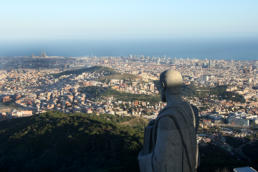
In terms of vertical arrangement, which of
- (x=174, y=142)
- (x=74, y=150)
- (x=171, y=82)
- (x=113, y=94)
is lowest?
(x=113, y=94)

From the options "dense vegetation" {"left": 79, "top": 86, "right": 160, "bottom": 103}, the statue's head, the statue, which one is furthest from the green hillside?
"dense vegetation" {"left": 79, "top": 86, "right": 160, "bottom": 103}

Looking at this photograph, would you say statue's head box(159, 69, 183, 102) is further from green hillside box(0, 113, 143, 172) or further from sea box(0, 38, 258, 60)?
sea box(0, 38, 258, 60)

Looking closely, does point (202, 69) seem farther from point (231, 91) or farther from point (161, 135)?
point (161, 135)

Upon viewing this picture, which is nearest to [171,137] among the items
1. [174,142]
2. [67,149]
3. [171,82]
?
[174,142]

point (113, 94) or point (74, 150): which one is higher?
point (74, 150)

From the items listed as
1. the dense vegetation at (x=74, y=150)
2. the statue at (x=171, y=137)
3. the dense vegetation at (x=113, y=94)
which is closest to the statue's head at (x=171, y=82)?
the statue at (x=171, y=137)

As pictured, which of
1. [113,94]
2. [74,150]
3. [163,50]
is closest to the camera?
[74,150]

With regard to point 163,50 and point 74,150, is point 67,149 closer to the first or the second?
point 74,150

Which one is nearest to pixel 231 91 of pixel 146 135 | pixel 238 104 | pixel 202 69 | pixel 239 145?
pixel 238 104
